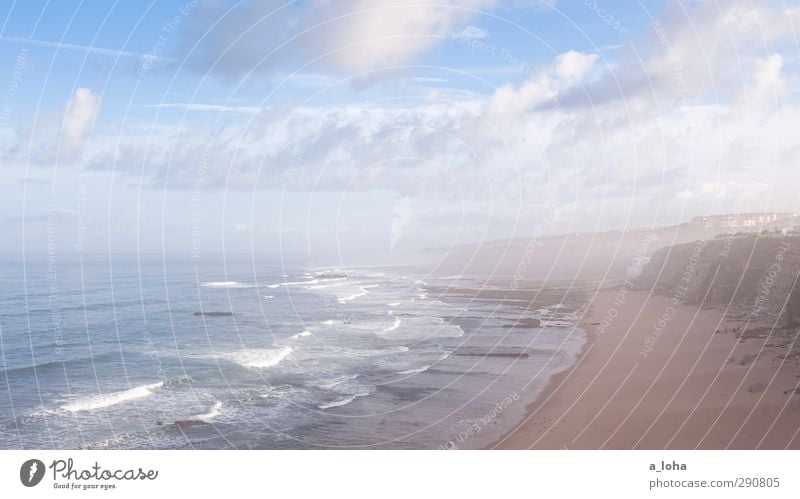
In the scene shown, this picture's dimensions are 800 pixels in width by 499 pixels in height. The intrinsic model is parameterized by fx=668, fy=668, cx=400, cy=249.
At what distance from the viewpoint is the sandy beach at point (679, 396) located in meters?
12.6

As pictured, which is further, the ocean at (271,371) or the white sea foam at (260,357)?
the white sea foam at (260,357)

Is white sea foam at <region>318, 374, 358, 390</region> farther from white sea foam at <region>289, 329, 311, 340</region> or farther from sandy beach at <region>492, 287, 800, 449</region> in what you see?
white sea foam at <region>289, 329, 311, 340</region>

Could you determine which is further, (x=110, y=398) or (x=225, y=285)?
(x=225, y=285)

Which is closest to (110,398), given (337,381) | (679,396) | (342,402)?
(337,381)

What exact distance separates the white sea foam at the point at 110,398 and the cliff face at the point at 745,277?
63.9ft

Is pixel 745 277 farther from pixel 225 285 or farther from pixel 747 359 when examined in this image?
pixel 225 285

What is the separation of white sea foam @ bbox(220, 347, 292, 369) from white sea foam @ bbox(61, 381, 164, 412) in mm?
4294

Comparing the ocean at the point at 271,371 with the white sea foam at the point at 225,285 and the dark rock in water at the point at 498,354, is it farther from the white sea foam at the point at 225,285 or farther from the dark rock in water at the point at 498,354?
the white sea foam at the point at 225,285

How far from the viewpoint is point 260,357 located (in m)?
27.6

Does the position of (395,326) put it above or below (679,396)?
above

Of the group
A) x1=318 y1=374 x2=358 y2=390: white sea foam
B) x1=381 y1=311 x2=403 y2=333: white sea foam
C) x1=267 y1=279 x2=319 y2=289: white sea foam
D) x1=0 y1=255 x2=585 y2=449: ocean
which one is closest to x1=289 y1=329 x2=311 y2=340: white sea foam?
x1=0 y1=255 x2=585 y2=449: ocean

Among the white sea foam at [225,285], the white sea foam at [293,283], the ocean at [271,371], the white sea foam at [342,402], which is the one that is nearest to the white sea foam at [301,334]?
the ocean at [271,371]

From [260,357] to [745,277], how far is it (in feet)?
71.0
